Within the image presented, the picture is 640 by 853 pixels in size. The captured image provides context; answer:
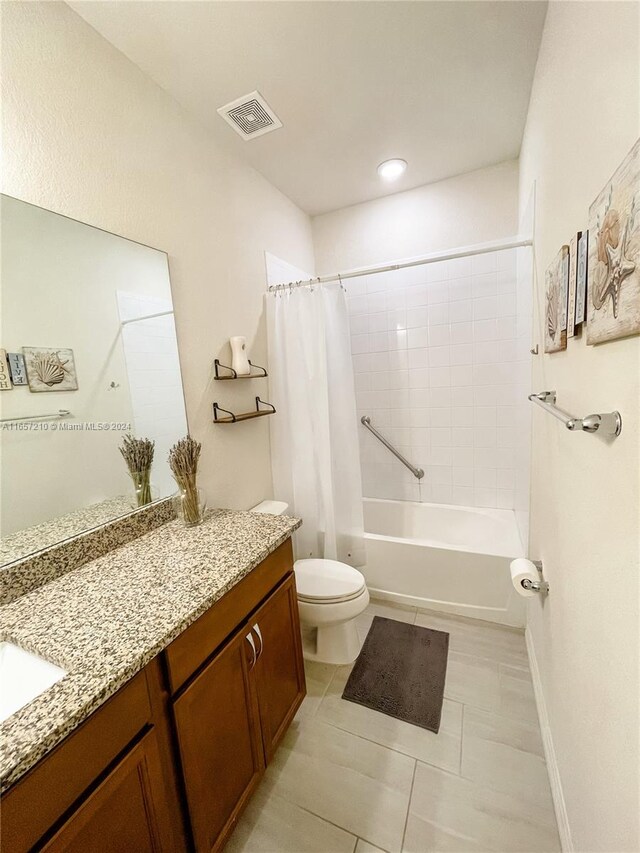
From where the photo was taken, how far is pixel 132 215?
4.23 feet

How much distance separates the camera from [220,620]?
3.13 feet

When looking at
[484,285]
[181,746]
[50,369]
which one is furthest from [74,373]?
[484,285]

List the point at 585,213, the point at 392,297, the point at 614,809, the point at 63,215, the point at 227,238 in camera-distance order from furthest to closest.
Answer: the point at 392,297 < the point at 227,238 < the point at 63,215 < the point at 585,213 < the point at 614,809

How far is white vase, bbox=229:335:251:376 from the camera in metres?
1.72

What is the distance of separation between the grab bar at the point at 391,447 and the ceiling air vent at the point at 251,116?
189cm

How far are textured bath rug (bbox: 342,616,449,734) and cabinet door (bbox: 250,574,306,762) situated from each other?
382 millimetres

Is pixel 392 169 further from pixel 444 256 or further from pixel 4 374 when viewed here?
pixel 4 374

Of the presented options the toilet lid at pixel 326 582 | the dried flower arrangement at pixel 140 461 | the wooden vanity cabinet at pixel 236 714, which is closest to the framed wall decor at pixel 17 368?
the dried flower arrangement at pixel 140 461

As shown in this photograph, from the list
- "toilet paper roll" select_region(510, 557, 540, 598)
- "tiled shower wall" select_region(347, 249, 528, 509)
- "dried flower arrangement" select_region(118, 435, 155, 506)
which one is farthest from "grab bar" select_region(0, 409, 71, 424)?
"tiled shower wall" select_region(347, 249, 528, 509)

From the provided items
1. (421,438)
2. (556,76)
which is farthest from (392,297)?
(556,76)

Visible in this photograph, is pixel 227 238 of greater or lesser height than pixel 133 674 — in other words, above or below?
above

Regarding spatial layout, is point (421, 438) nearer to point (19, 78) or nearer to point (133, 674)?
→ point (133, 674)

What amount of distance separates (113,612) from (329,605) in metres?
1.00

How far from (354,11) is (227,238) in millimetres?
968
